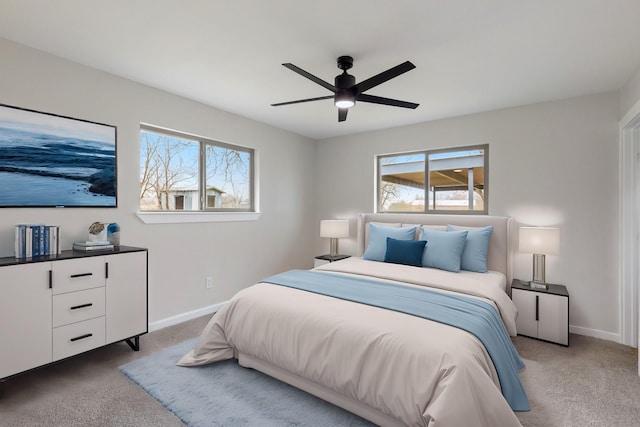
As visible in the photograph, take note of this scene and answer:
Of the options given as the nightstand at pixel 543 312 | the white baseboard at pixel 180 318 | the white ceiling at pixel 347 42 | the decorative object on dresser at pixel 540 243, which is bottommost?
the white baseboard at pixel 180 318

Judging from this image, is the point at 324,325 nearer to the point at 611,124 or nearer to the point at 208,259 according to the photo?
the point at 208,259

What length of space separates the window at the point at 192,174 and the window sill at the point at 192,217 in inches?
5.3

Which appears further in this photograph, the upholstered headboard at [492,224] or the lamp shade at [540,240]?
the upholstered headboard at [492,224]

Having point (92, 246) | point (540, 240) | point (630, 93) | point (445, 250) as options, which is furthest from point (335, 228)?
point (630, 93)

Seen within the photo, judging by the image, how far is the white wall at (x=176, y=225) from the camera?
2.42 m

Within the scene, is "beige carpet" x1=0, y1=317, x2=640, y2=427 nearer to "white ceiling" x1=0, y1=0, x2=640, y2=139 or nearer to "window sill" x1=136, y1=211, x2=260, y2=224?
"window sill" x1=136, y1=211, x2=260, y2=224

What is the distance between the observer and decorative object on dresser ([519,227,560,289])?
3.08 metres

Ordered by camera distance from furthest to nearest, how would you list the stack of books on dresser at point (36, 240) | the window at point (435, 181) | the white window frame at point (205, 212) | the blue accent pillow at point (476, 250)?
the window at point (435, 181) → the blue accent pillow at point (476, 250) → the white window frame at point (205, 212) → the stack of books on dresser at point (36, 240)

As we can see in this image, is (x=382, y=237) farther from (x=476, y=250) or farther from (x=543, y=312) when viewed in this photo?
(x=543, y=312)

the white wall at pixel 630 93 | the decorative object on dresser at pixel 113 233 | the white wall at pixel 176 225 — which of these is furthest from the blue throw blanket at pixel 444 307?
the white wall at pixel 630 93

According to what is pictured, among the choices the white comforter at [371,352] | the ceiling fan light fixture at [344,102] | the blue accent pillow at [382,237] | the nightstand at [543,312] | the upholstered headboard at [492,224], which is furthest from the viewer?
the blue accent pillow at [382,237]

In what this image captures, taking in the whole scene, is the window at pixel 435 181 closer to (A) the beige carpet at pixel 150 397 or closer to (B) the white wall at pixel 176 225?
(B) the white wall at pixel 176 225

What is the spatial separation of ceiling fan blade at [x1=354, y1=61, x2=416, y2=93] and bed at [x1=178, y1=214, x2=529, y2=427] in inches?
60.1

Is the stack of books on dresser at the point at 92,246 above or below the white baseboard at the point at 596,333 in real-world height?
above
